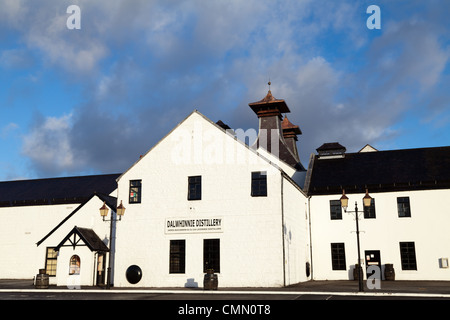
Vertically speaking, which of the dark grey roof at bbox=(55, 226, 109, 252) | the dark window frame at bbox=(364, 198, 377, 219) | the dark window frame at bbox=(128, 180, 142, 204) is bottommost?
the dark grey roof at bbox=(55, 226, 109, 252)

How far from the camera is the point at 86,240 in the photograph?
91.4 feet

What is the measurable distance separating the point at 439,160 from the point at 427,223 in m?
5.77

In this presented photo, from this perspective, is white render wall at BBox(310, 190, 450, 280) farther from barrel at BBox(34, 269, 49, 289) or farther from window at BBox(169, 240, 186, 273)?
barrel at BBox(34, 269, 49, 289)

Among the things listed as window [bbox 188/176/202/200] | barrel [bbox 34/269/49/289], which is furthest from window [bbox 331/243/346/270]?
barrel [bbox 34/269/49/289]

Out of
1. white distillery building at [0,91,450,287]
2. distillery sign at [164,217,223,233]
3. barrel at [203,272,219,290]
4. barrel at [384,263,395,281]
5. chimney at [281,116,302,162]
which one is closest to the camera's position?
barrel at [203,272,219,290]

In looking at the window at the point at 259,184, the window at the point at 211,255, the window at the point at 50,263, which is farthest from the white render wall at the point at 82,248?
the window at the point at 259,184

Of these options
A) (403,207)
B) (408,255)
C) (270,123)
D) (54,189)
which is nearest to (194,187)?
(403,207)

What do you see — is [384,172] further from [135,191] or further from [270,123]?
[270,123]

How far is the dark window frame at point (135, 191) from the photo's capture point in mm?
29000

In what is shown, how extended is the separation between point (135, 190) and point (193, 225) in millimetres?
A: 4893

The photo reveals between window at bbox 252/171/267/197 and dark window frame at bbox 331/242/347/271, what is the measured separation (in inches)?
390

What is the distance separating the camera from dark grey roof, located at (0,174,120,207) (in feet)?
135

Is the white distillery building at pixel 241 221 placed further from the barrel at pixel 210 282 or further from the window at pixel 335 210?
the barrel at pixel 210 282
